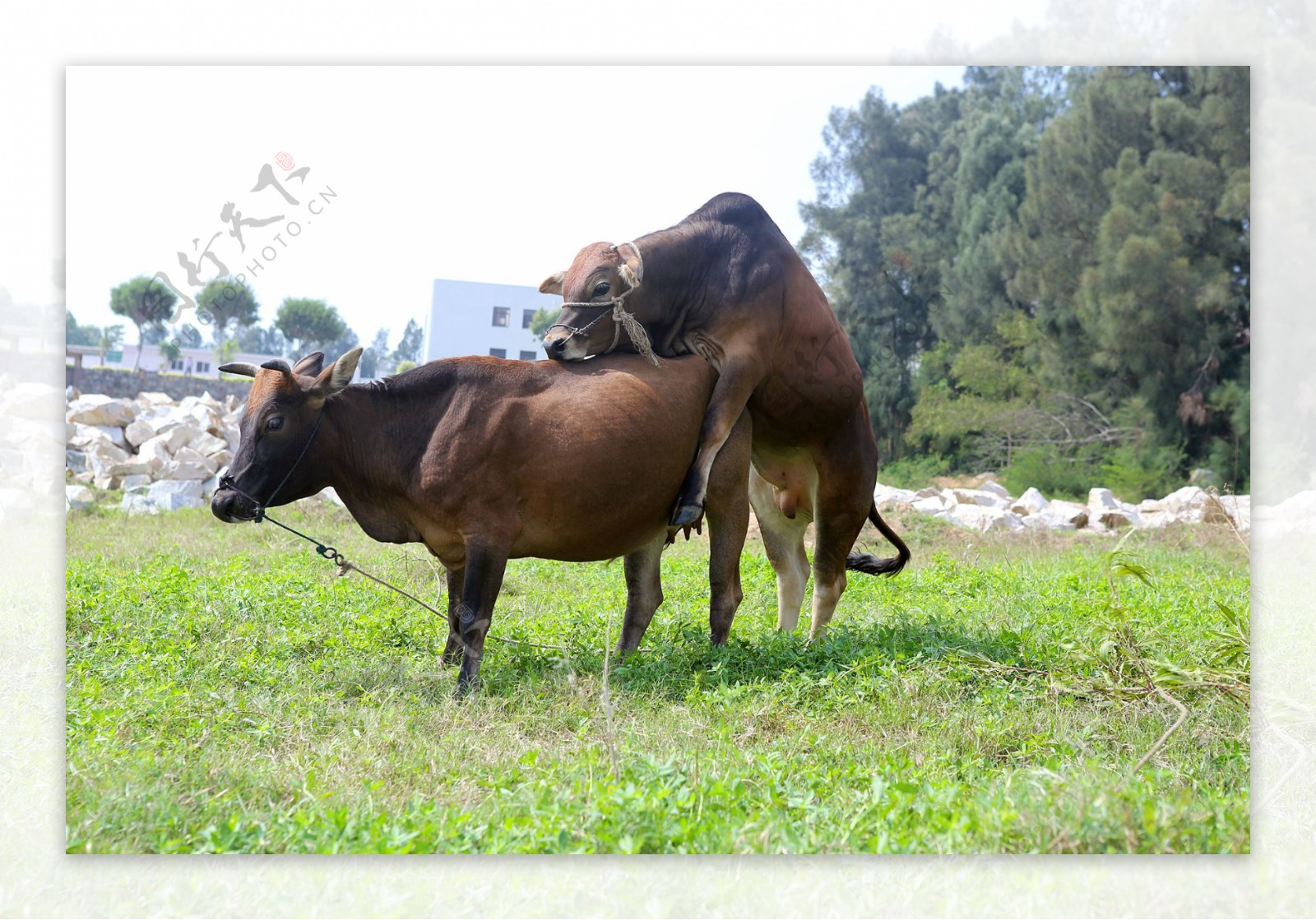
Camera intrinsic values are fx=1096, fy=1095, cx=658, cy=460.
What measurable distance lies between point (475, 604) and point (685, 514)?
1.05 metres

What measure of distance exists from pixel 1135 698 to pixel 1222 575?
4.50 metres

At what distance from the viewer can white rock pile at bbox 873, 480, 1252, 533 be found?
13070mm

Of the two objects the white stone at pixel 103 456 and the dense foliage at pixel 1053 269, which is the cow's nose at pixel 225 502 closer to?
the dense foliage at pixel 1053 269

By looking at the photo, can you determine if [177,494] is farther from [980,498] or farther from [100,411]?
[980,498]

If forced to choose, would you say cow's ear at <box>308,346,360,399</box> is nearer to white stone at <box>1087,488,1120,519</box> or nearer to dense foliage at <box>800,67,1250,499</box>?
dense foliage at <box>800,67,1250,499</box>

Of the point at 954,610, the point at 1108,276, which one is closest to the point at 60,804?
the point at 954,610

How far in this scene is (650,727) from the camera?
4.34m

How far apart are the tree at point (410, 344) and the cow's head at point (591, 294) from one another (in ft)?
77.0

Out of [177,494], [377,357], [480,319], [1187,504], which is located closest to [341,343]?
[377,357]

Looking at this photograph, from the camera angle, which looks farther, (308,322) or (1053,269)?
(308,322)

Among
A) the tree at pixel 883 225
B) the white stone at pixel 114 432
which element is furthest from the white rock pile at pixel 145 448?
the tree at pixel 883 225

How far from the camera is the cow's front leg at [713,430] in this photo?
16.9 ft

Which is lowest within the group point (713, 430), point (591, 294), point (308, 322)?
point (713, 430)

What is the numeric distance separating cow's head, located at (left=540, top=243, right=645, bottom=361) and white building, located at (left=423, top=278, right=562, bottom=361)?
16.5 meters
